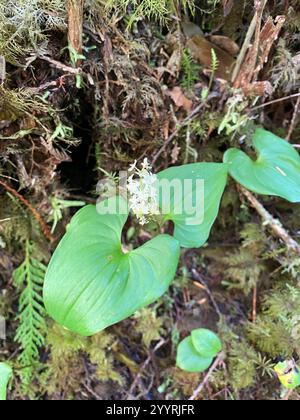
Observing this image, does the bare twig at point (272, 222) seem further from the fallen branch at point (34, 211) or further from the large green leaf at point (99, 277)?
the fallen branch at point (34, 211)

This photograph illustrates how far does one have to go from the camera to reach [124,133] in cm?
113

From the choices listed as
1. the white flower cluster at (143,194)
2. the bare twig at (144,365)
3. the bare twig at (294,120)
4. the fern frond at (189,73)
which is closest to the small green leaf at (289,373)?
the bare twig at (144,365)

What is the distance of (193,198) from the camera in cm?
98

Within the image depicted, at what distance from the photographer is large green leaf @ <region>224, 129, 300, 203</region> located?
3.26ft

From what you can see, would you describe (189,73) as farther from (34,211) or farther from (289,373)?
(289,373)

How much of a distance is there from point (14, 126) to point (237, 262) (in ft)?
2.59

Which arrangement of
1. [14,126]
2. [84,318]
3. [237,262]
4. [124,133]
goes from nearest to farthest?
[84,318] < [14,126] < [124,133] < [237,262]

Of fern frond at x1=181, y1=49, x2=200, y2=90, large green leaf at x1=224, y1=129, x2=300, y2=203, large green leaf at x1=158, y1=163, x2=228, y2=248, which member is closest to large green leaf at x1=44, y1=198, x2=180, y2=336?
large green leaf at x1=158, y1=163, x2=228, y2=248

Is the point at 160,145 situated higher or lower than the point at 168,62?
lower

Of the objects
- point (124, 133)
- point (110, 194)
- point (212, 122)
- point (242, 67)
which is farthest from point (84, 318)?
point (242, 67)

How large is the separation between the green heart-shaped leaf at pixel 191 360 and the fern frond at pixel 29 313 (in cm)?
43

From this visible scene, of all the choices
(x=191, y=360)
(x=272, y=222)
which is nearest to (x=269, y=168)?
(x=272, y=222)

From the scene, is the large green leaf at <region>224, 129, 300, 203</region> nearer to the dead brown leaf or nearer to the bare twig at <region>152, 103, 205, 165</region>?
the bare twig at <region>152, 103, 205, 165</region>
